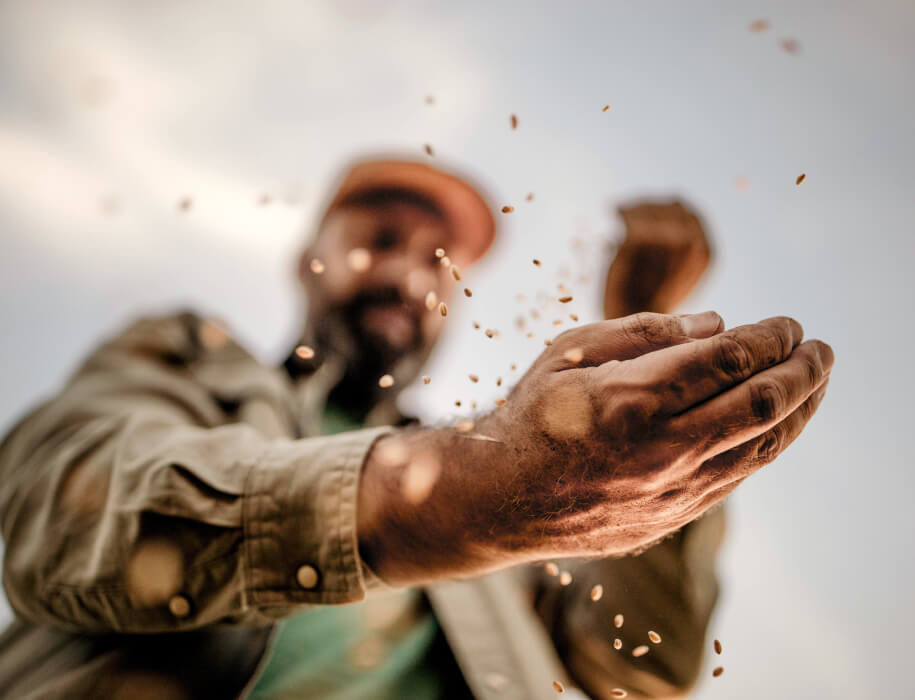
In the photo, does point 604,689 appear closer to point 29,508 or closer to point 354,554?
point 354,554

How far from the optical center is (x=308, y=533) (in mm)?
1127

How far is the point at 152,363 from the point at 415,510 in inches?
68.4

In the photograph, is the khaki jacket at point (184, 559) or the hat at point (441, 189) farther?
the hat at point (441, 189)

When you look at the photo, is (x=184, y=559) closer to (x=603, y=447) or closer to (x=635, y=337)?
(x=603, y=447)

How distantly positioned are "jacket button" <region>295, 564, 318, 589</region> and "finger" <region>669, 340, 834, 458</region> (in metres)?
0.82

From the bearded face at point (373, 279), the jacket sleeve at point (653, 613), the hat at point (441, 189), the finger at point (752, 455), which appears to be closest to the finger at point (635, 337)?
the finger at point (752, 455)

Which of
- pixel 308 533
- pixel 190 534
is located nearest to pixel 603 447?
pixel 308 533

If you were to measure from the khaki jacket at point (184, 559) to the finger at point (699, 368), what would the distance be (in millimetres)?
646

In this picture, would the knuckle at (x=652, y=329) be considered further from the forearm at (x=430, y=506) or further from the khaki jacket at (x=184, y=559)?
the khaki jacket at (x=184, y=559)

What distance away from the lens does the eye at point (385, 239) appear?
3381mm

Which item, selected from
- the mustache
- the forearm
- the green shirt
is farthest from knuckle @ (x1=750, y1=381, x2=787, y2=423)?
the mustache

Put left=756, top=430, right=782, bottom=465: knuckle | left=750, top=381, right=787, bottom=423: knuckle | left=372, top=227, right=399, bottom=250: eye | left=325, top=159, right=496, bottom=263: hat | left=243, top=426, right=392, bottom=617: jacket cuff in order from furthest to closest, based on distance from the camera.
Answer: left=372, top=227, right=399, bottom=250: eye
left=325, top=159, right=496, bottom=263: hat
left=243, top=426, right=392, bottom=617: jacket cuff
left=756, top=430, right=782, bottom=465: knuckle
left=750, top=381, right=787, bottom=423: knuckle

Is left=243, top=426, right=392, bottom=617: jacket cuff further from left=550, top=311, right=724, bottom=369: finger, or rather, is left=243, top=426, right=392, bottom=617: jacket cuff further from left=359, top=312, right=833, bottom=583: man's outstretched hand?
left=550, top=311, right=724, bottom=369: finger

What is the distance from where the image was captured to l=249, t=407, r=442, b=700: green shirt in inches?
74.2
